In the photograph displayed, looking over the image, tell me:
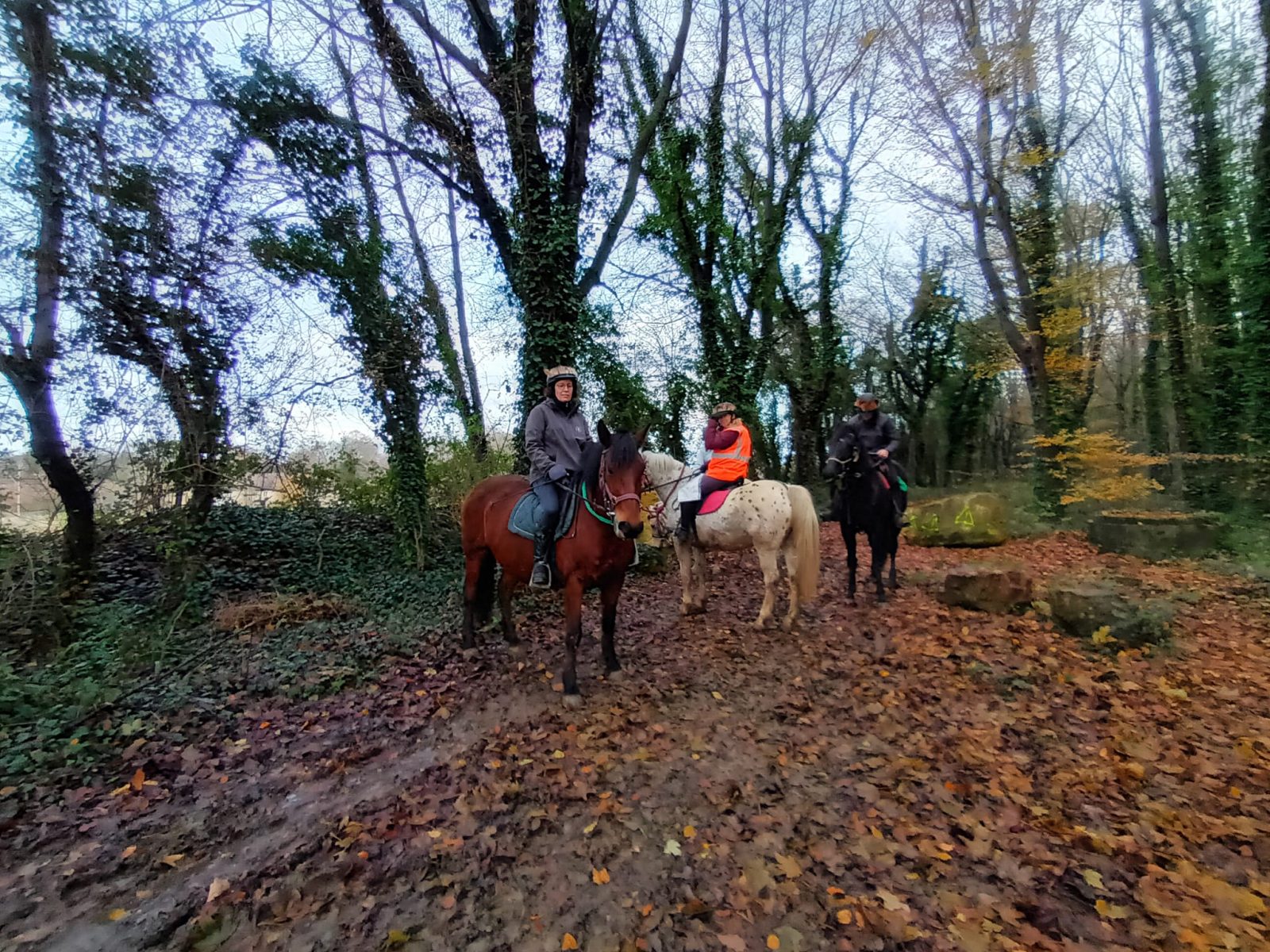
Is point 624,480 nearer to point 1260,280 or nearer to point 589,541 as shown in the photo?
point 589,541

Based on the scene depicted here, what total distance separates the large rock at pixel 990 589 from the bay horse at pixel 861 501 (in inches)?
34.6

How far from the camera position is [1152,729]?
419 cm

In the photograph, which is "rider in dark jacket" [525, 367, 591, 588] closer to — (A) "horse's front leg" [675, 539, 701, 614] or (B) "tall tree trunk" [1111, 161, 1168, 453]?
(A) "horse's front leg" [675, 539, 701, 614]

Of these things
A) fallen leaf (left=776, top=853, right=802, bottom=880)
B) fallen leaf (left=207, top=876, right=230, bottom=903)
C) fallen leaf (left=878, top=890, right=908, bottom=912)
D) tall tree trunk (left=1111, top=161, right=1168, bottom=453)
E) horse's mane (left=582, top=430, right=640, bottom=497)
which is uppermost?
tall tree trunk (left=1111, top=161, right=1168, bottom=453)

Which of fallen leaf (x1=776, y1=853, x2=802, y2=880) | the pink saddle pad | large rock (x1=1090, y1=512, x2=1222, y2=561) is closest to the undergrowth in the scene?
the pink saddle pad

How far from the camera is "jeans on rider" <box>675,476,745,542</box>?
7.04 m

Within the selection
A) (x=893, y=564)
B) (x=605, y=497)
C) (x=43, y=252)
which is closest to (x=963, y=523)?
(x=893, y=564)

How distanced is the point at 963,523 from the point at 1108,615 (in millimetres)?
7316

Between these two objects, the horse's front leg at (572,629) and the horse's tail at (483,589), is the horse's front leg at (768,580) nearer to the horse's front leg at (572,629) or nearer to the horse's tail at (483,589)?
the horse's front leg at (572,629)

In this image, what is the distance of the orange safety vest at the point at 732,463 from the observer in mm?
7031

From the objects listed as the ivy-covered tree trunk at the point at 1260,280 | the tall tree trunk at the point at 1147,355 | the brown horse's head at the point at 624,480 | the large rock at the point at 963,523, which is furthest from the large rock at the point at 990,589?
the tall tree trunk at the point at 1147,355

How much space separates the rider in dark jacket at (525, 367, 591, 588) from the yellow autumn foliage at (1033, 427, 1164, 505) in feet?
41.6

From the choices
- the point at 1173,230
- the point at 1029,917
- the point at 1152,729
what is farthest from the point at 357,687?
the point at 1173,230

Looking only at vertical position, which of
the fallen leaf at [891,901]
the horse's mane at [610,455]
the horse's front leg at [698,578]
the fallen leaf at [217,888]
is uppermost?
the horse's mane at [610,455]
